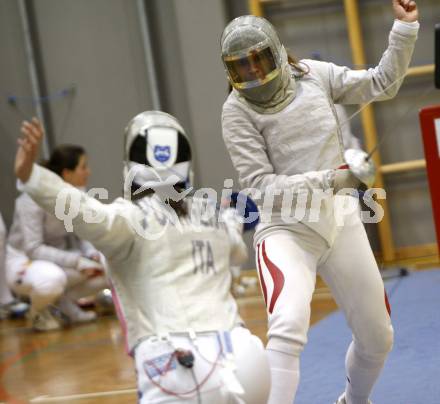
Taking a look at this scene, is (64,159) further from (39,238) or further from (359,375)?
(359,375)

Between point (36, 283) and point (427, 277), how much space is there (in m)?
2.42

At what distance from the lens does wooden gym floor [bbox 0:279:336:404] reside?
12.3 feet

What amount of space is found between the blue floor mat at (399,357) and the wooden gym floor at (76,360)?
1.27 feet

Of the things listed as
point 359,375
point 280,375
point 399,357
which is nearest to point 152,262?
point 280,375

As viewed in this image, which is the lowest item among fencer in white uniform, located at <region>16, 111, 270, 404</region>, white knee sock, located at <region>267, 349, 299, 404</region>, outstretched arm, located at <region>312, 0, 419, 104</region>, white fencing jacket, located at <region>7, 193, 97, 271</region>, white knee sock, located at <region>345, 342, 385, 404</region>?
white fencing jacket, located at <region>7, 193, 97, 271</region>

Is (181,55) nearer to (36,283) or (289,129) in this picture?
(36,283)

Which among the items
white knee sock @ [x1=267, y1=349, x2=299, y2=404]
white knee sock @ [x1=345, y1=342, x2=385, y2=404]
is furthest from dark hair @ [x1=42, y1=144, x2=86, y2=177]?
white knee sock @ [x1=267, y1=349, x2=299, y2=404]

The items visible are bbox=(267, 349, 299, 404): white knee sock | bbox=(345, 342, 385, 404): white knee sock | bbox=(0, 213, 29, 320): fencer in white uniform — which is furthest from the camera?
bbox=(0, 213, 29, 320): fencer in white uniform

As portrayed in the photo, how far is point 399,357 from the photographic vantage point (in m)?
3.60

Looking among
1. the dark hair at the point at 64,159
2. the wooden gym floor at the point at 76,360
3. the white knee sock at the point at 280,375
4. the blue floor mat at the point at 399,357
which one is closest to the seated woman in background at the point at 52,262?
the dark hair at the point at 64,159

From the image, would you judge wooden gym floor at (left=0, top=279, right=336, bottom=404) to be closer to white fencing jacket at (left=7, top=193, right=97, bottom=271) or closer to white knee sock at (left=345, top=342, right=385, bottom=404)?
white fencing jacket at (left=7, top=193, right=97, bottom=271)

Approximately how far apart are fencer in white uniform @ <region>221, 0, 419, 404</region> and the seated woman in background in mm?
2947

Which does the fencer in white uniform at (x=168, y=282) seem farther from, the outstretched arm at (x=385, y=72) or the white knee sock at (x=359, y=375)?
the outstretched arm at (x=385, y=72)

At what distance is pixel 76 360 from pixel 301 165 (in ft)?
7.56
